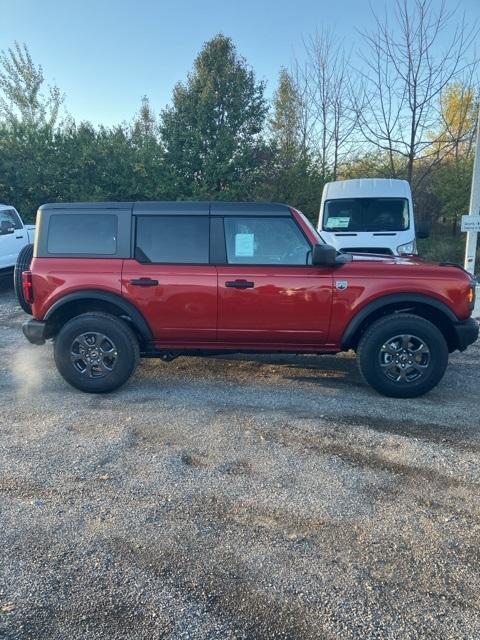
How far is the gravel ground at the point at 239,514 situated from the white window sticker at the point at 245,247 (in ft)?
4.63

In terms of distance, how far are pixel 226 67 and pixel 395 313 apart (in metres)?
14.8

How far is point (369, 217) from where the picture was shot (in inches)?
401

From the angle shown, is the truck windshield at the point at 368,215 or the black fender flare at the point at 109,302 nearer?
the black fender flare at the point at 109,302

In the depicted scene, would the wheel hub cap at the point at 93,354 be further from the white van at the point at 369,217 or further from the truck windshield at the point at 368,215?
the truck windshield at the point at 368,215

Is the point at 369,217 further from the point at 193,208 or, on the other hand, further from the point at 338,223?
the point at 193,208

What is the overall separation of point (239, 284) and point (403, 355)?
5.75ft

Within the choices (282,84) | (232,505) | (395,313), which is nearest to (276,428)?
(232,505)

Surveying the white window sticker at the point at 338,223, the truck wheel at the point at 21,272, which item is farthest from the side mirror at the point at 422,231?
the truck wheel at the point at 21,272

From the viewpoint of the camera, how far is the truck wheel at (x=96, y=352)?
4922 millimetres

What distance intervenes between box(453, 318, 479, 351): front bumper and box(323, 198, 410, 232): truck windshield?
5457 millimetres

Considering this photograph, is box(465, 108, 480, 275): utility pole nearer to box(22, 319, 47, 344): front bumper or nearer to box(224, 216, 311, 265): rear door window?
box(224, 216, 311, 265): rear door window

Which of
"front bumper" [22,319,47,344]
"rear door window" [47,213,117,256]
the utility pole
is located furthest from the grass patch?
"front bumper" [22,319,47,344]

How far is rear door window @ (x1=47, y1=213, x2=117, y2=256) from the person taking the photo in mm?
5023

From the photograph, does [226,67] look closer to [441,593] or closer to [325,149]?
[325,149]
